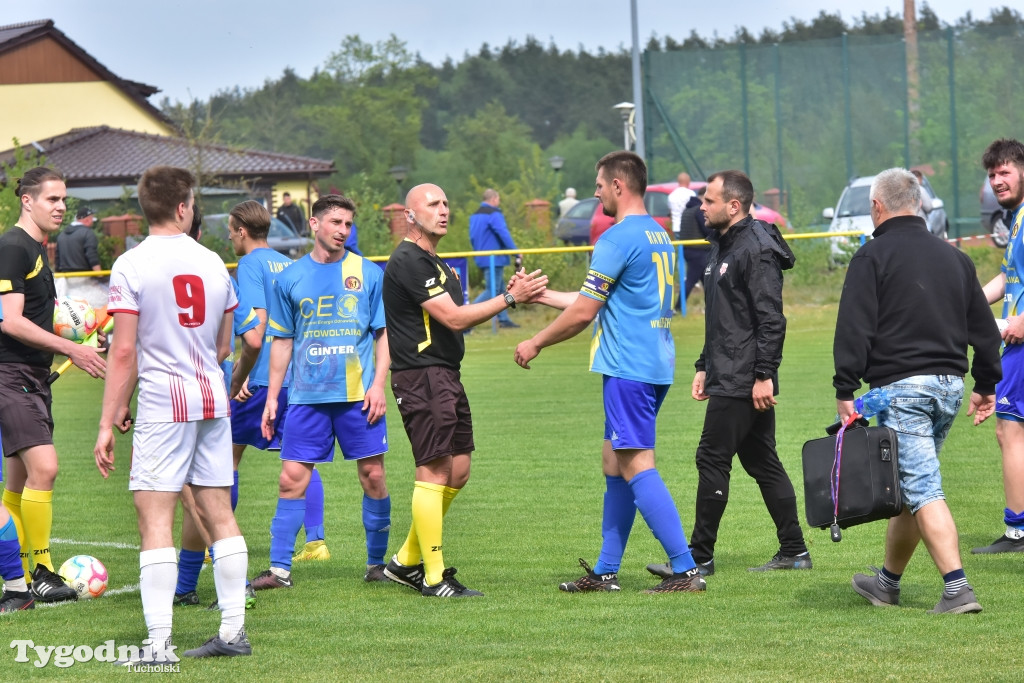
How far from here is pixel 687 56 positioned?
107 feet

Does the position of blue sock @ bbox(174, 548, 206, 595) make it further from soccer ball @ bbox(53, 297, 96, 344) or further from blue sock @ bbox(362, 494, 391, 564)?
soccer ball @ bbox(53, 297, 96, 344)

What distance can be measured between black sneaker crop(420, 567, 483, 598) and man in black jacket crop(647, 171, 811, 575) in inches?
38.5

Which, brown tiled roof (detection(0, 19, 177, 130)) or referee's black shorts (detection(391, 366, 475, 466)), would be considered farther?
brown tiled roof (detection(0, 19, 177, 130))

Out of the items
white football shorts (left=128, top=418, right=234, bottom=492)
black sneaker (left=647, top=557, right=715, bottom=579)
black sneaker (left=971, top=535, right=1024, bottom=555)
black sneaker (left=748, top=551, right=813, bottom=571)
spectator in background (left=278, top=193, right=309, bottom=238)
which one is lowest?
black sneaker (left=971, top=535, right=1024, bottom=555)

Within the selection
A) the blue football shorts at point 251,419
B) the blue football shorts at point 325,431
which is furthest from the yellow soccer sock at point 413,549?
the blue football shorts at point 251,419

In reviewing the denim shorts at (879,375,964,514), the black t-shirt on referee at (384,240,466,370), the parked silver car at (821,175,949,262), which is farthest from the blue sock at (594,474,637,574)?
the parked silver car at (821,175,949,262)

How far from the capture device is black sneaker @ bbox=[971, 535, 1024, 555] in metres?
7.38

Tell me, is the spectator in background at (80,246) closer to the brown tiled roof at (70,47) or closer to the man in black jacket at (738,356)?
the man in black jacket at (738,356)

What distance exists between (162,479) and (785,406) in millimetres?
8907

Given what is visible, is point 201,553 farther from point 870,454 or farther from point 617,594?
point 870,454

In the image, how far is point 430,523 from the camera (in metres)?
6.66

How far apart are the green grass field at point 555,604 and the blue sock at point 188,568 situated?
18cm

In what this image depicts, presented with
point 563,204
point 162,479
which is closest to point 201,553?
point 162,479

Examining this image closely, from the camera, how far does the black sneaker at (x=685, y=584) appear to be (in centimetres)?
652
